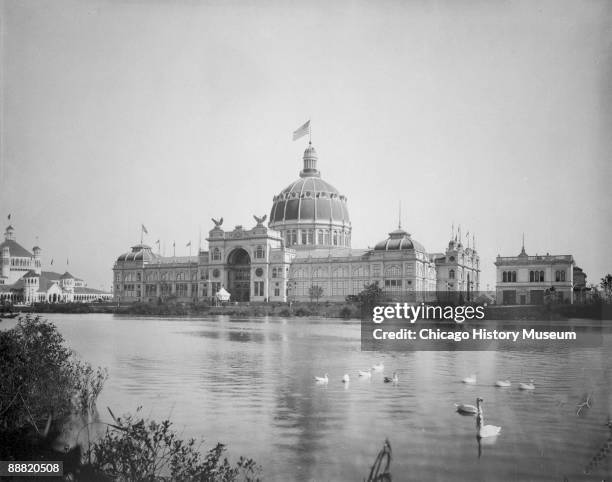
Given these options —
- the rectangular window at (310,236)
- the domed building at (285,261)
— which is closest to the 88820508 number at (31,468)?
the domed building at (285,261)

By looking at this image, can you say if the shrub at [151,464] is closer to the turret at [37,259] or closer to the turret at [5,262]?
the turret at [5,262]

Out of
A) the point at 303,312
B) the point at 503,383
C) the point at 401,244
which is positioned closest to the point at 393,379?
the point at 503,383

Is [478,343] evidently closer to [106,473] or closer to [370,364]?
[370,364]

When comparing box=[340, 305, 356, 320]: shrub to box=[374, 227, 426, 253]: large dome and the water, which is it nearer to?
box=[374, 227, 426, 253]: large dome

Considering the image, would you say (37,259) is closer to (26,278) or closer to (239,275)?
(26,278)

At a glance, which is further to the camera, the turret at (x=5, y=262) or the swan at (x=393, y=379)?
the turret at (x=5, y=262)

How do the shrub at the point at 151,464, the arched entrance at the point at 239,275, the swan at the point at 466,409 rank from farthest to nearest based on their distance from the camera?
1. the arched entrance at the point at 239,275
2. the swan at the point at 466,409
3. the shrub at the point at 151,464
